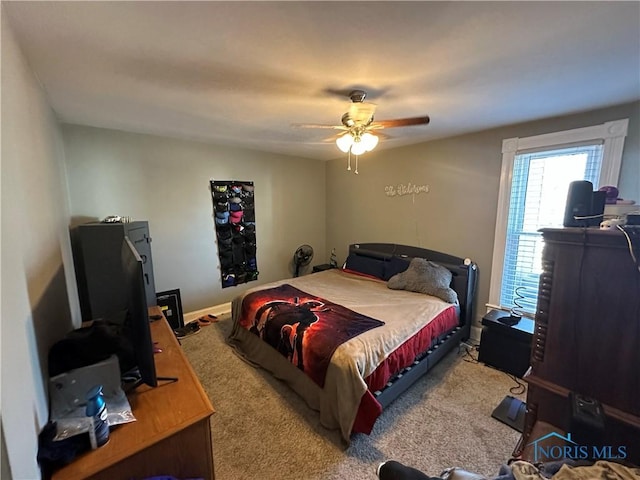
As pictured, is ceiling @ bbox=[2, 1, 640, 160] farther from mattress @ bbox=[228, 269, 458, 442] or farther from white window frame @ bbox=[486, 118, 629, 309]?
mattress @ bbox=[228, 269, 458, 442]

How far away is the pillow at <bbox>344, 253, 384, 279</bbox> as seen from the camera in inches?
147

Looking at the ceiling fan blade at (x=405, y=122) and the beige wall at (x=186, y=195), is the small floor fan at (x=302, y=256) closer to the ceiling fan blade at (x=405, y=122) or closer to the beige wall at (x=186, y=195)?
the beige wall at (x=186, y=195)

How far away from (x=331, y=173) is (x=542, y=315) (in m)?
3.93

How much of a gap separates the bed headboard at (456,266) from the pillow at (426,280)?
3.9 inches

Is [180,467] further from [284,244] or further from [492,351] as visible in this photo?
[284,244]

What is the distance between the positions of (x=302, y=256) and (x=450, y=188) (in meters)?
2.50

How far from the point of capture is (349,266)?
408 cm

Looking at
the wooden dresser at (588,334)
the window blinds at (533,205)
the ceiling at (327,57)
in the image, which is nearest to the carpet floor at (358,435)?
the wooden dresser at (588,334)

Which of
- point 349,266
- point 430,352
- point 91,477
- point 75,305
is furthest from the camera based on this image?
point 349,266

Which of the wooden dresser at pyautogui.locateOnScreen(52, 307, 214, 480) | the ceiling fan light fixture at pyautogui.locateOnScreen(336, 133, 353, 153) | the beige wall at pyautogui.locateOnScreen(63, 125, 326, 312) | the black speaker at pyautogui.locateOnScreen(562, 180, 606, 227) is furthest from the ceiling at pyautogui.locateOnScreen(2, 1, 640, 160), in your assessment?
the wooden dresser at pyautogui.locateOnScreen(52, 307, 214, 480)

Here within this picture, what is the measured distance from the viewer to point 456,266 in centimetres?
312

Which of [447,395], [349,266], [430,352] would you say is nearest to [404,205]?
[349,266]

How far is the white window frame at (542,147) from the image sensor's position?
Result: 219cm

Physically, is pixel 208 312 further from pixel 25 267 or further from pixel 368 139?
pixel 368 139
